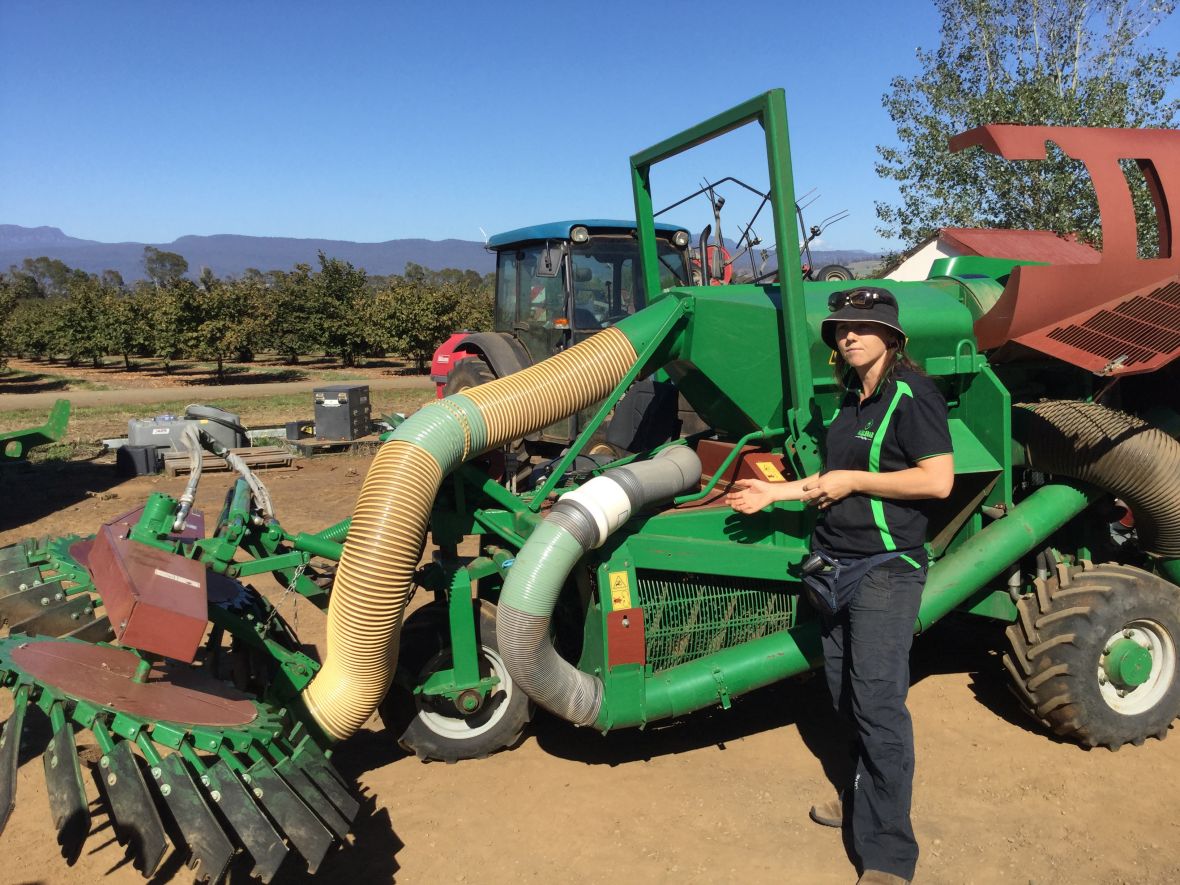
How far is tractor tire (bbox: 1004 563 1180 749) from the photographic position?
154 inches

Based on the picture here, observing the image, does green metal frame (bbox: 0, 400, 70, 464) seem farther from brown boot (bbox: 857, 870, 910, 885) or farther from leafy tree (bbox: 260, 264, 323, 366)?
leafy tree (bbox: 260, 264, 323, 366)

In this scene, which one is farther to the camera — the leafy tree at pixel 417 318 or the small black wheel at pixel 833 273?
the leafy tree at pixel 417 318

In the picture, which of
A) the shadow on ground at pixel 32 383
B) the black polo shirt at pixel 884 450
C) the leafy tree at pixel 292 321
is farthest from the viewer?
the leafy tree at pixel 292 321

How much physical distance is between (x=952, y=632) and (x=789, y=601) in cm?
205

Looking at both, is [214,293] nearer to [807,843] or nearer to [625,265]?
[625,265]

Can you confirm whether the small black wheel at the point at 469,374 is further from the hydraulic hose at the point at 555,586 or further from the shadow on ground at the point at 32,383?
the shadow on ground at the point at 32,383

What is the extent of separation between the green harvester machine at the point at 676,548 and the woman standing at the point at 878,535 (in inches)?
26.5

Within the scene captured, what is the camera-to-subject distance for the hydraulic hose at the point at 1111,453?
12.7ft

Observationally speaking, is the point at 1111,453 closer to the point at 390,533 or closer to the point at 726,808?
the point at 726,808

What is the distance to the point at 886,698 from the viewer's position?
9.84 feet

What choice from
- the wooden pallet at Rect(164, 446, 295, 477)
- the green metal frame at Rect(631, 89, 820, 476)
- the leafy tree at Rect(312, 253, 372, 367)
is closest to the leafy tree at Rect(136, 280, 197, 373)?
the leafy tree at Rect(312, 253, 372, 367)

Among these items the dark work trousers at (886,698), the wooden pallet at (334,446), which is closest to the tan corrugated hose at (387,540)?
the dark work trousers at (886,698)

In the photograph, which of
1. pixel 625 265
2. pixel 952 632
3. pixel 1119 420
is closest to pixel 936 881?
pixel 1119 420

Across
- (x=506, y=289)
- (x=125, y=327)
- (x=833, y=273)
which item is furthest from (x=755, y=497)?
(x=125, y=327)
